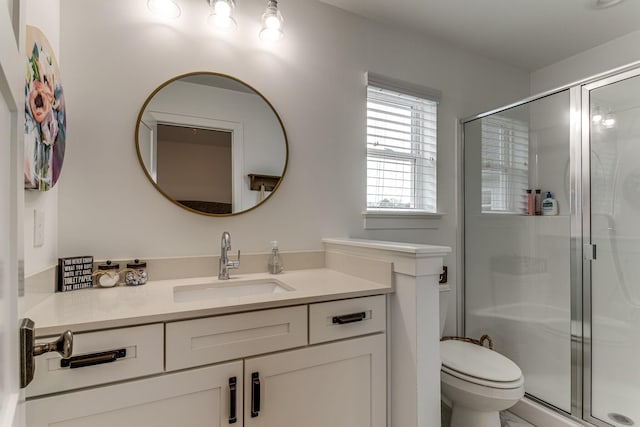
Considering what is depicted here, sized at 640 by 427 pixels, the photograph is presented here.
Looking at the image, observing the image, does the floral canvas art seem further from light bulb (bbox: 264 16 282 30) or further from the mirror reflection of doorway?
light bulb (bbox: 264 16 282 30)

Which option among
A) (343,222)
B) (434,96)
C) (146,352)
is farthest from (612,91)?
(146,352)

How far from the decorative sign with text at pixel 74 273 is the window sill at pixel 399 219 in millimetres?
1439

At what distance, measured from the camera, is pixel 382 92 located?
2.19 metres

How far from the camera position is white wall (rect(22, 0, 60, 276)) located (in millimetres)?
1076

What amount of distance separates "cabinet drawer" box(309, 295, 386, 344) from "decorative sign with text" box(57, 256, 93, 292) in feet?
3.10

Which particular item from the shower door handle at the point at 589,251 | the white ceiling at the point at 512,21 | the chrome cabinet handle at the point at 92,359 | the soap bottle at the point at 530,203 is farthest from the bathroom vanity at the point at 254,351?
the white ceiling at the point at 512,21

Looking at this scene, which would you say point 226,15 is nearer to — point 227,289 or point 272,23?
point 272,23

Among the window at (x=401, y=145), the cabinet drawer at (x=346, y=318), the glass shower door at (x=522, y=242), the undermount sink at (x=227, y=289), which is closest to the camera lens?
the cabinet drawer at (x=346, y=318)

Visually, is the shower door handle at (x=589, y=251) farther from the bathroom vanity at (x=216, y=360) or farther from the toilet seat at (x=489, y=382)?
the bathroom vanity at (x=216, y=360)

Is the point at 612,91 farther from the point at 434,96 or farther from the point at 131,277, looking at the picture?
the point at 131,277

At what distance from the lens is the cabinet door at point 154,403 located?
2.89ft

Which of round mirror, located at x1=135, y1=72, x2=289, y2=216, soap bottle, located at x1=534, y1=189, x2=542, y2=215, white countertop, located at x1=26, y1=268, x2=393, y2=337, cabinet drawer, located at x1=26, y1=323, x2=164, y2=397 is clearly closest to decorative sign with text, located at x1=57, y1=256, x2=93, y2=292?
white countertop, located at x1=26, y1=268, x2=393, y2=337

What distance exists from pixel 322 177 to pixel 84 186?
3.83ft

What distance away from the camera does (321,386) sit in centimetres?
122
